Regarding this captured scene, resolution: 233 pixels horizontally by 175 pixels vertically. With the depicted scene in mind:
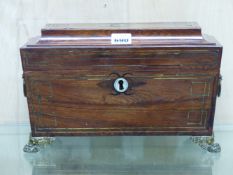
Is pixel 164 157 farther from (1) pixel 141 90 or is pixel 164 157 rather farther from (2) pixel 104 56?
(2) pixel 104 56

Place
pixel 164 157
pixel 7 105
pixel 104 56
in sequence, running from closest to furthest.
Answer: pixel 104 56
pixel 164 157
pixel 7 105

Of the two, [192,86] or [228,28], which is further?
[228,28]

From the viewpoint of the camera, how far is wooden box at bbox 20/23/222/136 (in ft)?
2.50

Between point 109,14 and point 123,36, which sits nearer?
point 123,36

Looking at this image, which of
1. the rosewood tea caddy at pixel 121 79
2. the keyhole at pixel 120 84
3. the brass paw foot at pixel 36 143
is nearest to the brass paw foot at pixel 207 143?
the rosewood tea caddy at pixel 121 79

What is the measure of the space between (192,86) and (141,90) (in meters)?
0.11

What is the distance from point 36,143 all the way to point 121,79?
0.89ft

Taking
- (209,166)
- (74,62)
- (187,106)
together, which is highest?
(74,62)

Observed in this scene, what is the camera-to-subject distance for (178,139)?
0.96 meters

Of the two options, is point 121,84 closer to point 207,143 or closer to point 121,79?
point 121,79

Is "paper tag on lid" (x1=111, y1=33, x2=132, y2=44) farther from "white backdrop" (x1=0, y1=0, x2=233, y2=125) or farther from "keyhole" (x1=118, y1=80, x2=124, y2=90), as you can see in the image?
"white backdrop" (x1=0, y1=0, x2=233, y2=125)

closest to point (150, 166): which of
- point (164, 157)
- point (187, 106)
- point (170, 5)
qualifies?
point (164, 157)

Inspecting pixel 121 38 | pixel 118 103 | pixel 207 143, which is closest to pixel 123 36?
pixel 121 38

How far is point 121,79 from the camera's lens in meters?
0.78
